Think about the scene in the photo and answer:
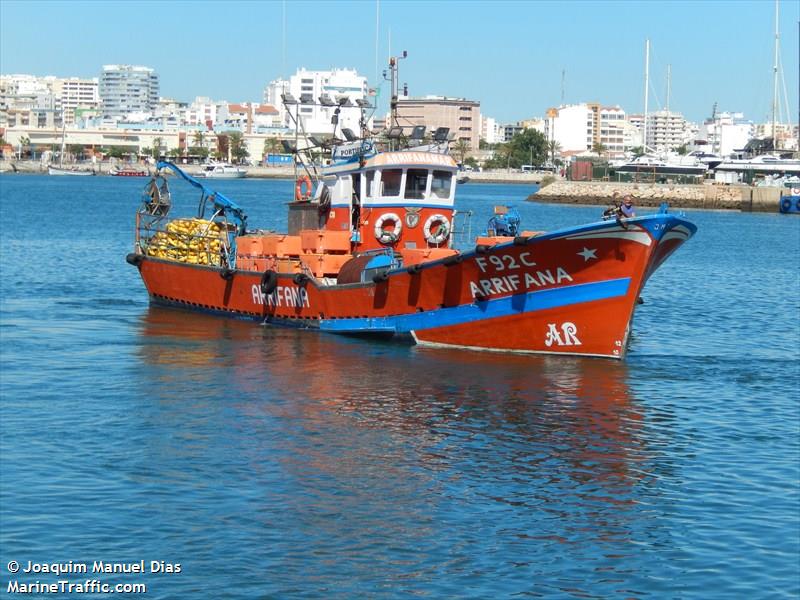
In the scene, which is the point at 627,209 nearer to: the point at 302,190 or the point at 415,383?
the point at 415,383

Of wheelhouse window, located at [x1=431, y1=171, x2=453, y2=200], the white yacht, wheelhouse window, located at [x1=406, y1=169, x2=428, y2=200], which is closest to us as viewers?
wheelhouse window, located at [x1=406, y1=169, x2=428, y2=200]

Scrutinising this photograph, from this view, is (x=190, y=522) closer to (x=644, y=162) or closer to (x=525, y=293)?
(x=525, y=293)

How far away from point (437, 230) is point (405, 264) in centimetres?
236

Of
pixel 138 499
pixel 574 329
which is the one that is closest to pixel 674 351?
pixel 574 329

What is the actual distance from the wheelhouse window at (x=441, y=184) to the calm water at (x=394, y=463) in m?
4.59

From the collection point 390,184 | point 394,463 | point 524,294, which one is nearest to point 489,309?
point 524,294

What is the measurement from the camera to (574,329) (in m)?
27.7

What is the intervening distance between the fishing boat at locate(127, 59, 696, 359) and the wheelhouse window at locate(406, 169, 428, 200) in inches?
1.1

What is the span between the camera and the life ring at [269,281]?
32.0 meters

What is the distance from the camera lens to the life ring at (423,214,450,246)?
104ft

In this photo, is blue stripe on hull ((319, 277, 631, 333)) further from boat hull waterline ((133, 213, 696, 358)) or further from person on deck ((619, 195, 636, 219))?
person on deck ((619, 195, 636, 219))

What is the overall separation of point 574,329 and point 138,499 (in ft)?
42.4

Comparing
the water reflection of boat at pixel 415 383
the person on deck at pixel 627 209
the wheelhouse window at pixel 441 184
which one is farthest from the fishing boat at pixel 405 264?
the person on deck at pixel 627 209

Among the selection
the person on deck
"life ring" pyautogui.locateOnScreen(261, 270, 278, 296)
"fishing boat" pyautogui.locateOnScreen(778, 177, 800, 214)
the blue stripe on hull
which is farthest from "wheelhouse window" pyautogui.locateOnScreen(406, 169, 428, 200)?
"fishing boat" pyautogui.locateOnScreen(778, 177, 800, 214)
